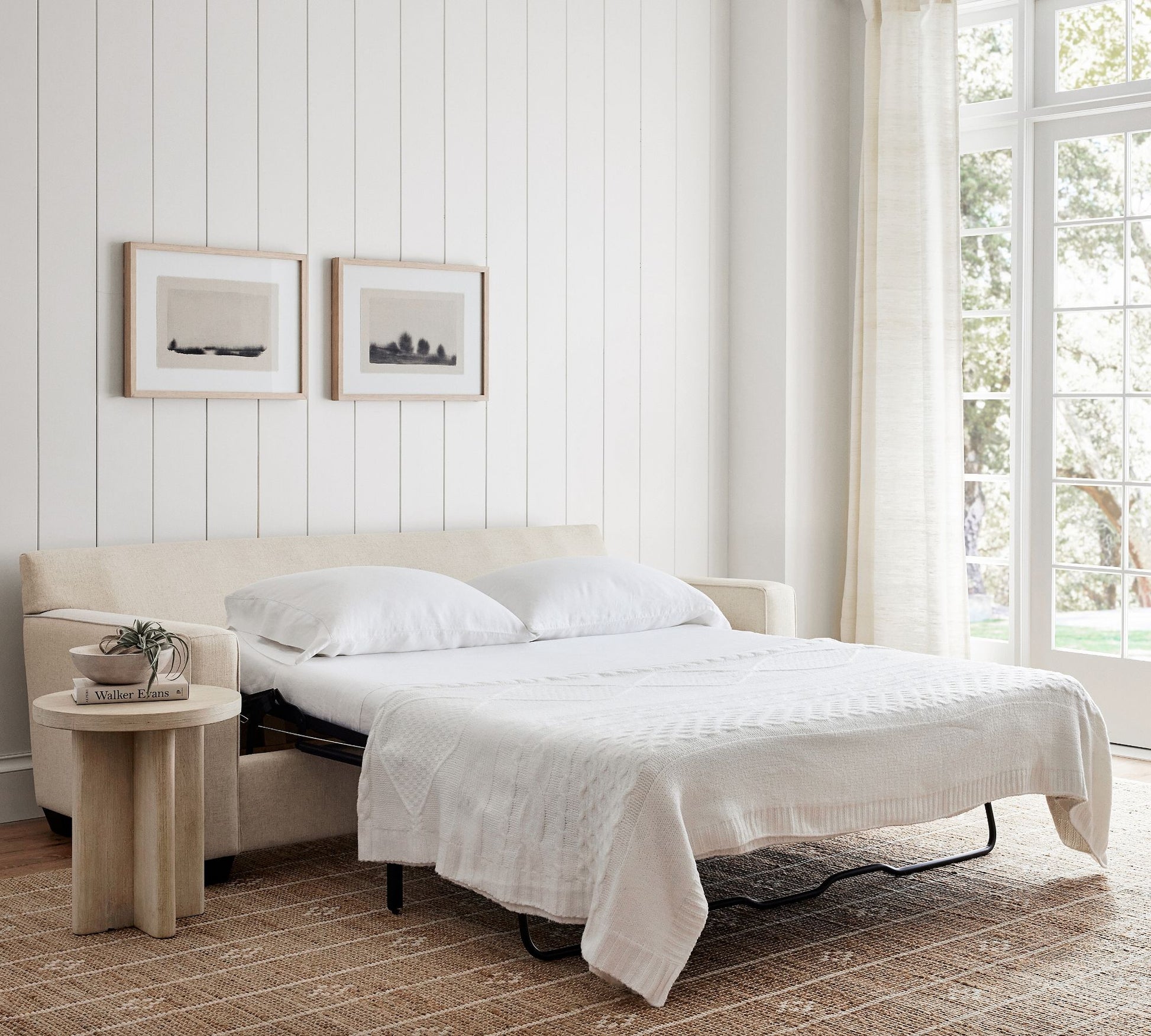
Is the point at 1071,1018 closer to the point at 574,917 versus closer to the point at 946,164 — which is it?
the point at 574,917

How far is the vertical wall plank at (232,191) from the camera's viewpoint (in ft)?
13.3

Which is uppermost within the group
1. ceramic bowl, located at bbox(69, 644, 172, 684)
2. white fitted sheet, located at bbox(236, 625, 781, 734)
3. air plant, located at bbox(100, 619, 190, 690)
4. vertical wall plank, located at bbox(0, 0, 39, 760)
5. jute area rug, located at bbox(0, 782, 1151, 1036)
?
vertical wall plank, located at bbox(0, 0, 39, 760)

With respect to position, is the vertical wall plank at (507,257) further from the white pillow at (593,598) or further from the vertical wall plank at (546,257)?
the white pillow at (593,598)

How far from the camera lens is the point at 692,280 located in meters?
5.23

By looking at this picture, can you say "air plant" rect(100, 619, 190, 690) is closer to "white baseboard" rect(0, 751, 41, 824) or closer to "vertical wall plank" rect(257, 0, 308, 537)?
"white baseboard" rect(0, 751, 41, 824)

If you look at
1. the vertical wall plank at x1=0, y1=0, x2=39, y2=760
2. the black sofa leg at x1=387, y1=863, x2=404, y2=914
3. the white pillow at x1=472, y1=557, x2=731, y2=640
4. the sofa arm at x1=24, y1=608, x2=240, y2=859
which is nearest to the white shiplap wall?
→ the vertical wall plank at x1=0, y1=0, x2=39, y2=760

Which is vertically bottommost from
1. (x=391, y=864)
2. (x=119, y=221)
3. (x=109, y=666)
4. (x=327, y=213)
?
(x=391, y=864)

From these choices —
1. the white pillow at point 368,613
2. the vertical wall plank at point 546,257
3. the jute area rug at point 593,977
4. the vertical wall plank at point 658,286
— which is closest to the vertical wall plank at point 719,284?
the vertical wall plank at point 658,286

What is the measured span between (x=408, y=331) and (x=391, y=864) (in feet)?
6.57

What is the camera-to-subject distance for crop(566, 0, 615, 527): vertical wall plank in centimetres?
484

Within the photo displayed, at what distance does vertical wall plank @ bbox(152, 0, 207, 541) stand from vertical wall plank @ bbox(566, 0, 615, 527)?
134 centimetres

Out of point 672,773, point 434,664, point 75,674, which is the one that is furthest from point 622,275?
point 672,773

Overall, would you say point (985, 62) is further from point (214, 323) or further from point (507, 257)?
point (214, 323)

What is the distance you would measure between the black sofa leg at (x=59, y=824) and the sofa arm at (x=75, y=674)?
0.05 metres
